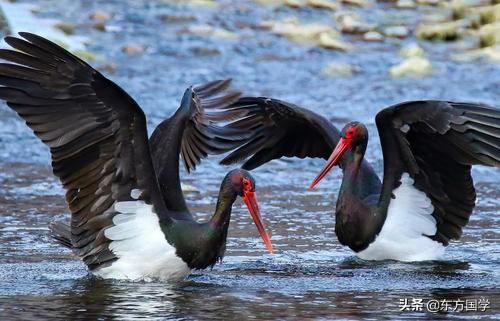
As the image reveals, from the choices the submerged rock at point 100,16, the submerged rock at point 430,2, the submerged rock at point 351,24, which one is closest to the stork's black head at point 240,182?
the submerged rock at point 351,24

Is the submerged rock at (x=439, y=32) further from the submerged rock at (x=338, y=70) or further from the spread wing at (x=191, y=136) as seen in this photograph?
the spread wing at (x=191, y=136)

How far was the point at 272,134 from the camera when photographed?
10.2m

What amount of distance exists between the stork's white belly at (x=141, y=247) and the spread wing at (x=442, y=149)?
5.57ft

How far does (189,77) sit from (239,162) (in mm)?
7393

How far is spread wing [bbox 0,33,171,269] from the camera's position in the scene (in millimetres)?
7672

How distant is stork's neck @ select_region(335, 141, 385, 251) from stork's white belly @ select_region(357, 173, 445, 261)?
7 centimetres

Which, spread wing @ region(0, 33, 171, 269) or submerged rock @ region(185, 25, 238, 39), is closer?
spread wing @ region(0, 33, 171, 269)

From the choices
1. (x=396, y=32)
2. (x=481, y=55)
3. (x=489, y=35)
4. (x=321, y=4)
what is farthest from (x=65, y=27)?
(x=489, y=35)

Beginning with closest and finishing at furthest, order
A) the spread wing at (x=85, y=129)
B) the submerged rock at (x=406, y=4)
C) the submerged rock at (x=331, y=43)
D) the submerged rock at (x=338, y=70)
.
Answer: the spread wing at (x=85, y=129) → the submerged rock at (x=338, y=70) → the submerged rock at (x=331, y=43) → the submerged rock at (x=406, y=4)

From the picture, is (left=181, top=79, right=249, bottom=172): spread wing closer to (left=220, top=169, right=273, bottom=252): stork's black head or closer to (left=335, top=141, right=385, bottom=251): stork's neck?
(left=335, top=141, right=385, bottom=251): stork's neck

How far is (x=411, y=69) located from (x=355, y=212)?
29.5 ft

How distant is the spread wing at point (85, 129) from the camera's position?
302 inches

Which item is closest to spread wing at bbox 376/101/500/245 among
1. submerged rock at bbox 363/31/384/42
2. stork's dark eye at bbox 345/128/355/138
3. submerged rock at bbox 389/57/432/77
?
stork's dark eye at bbox 345/128/355/138

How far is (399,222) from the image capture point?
Result: 9.12 metres
